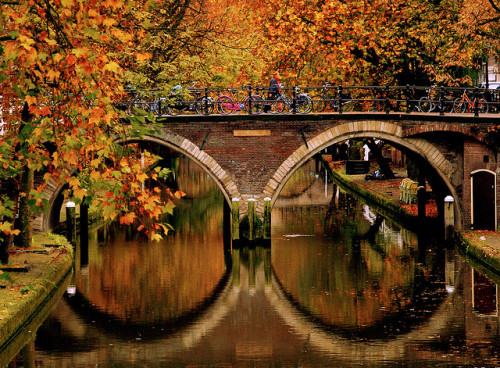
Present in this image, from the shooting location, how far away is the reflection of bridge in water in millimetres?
16859

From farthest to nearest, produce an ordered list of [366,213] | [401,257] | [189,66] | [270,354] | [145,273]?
1. [366,213]
2. [189,66]
3. [401,257]
4. [145,273]
5. [270,354]

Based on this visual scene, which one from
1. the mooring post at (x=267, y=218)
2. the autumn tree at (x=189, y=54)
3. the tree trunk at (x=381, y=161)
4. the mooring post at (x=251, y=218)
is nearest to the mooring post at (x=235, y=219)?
the mooring post at (x=251, y=218)

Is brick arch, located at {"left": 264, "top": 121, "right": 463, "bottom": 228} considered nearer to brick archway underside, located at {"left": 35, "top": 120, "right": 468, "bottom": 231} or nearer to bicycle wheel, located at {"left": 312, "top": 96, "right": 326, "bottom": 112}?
brick archway underside, located at {"left": 35, "top": 120, "right": 468, "bottom": 231}

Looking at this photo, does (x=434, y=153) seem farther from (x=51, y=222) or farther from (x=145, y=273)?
(x=51, y=222)

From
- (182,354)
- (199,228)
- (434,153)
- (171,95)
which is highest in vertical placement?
(171,95)

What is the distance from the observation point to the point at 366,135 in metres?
30.6

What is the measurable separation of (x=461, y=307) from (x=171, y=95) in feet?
47.2

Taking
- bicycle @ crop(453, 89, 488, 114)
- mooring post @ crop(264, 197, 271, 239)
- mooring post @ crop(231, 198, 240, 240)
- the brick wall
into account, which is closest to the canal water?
mooring post @ crop(231, 198, 240, 240)

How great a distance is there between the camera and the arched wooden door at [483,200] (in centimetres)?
2880

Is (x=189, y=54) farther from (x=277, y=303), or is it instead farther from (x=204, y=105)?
(x=277, y=303)

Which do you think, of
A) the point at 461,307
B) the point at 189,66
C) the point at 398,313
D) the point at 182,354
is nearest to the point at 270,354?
the point at 182,354

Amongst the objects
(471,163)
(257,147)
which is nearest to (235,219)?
(257,147)

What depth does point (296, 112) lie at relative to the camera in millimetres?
30594

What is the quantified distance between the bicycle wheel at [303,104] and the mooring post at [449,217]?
5569 millimetres
